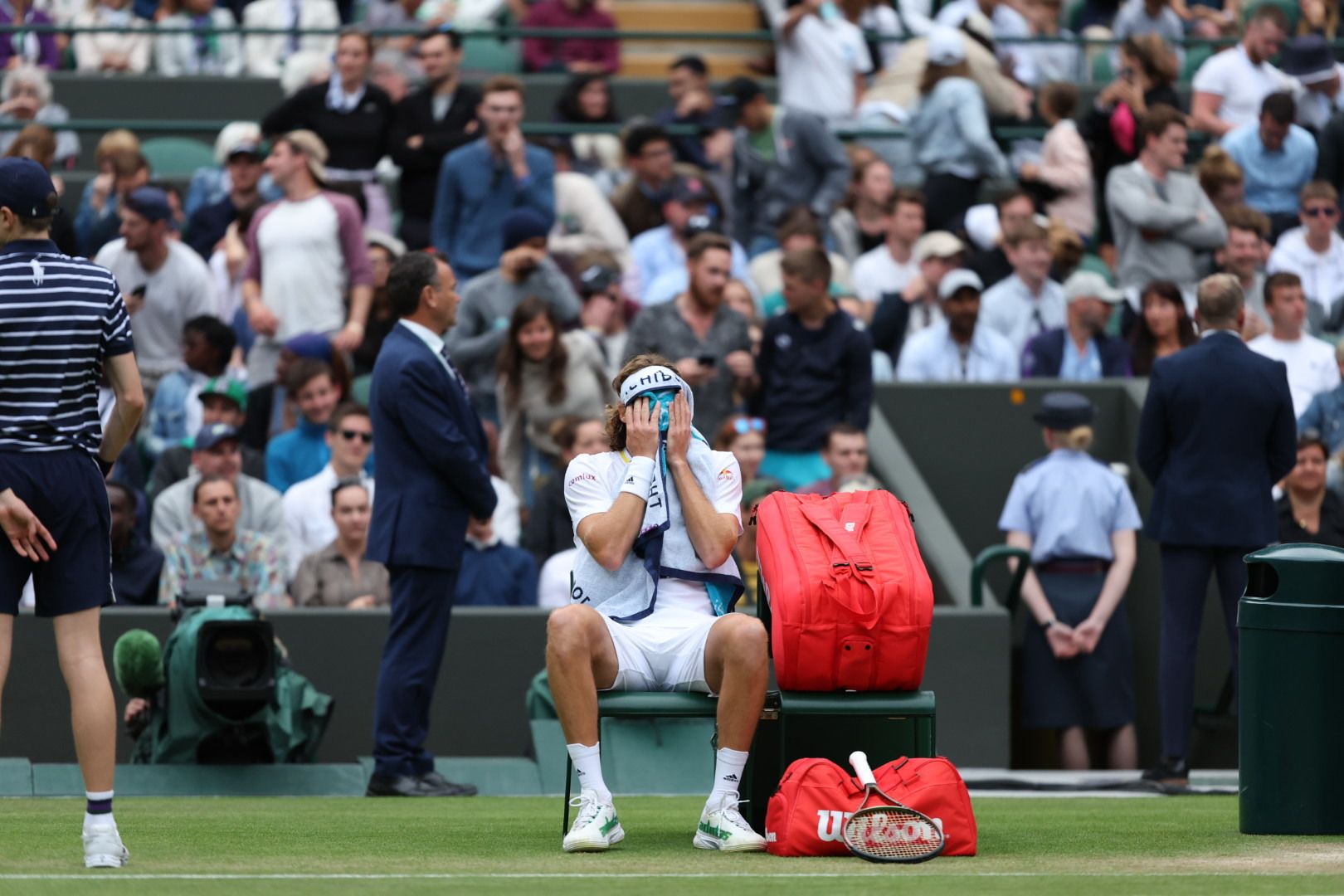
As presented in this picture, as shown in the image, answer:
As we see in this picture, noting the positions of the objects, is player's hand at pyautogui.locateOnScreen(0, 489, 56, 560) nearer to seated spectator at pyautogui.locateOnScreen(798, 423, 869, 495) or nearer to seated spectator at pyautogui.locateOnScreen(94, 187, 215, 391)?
seated spectator at pyautogui.locateOnScreen(798, 423, 869, 495)

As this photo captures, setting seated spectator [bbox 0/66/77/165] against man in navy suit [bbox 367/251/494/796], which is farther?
seated spectator [bbox 0/66/77/165]

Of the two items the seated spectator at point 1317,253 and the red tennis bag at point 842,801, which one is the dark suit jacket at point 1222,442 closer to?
the red tennis bag at point 842,801

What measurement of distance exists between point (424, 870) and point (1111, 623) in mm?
6475

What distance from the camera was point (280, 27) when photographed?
18.6m

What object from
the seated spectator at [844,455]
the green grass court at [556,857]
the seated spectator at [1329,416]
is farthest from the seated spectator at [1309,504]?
the green grass court at [556,857]

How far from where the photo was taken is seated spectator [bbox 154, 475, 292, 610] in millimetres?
11242

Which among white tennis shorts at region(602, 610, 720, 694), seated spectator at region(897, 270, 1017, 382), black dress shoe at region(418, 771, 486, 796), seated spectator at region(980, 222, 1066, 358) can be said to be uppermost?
seated spectator at region(980, 222, 1066, 358)

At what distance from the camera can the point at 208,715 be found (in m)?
10.1

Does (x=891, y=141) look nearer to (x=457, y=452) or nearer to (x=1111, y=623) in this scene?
(x=1111, y=623)

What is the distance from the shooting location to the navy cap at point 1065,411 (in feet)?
40.8

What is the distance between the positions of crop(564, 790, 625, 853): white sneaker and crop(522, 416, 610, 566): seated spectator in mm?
4914

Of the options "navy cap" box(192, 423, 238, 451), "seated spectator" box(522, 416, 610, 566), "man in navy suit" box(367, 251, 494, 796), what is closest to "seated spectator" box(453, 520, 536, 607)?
"seated spectator" box(522, 416, 610, 566)

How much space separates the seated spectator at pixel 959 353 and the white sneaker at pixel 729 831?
23.5ft

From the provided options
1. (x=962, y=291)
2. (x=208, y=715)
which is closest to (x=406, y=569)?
(x=208, y=715)
